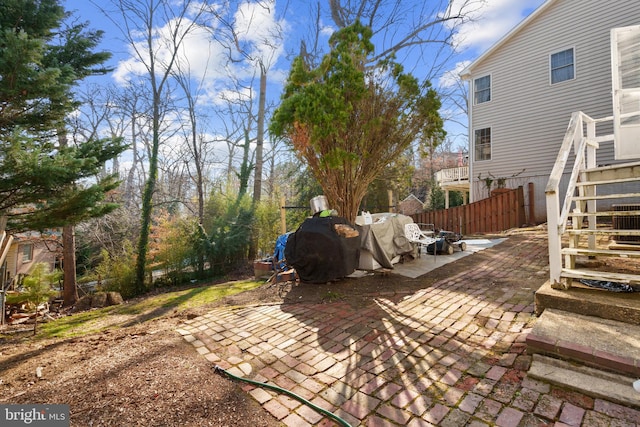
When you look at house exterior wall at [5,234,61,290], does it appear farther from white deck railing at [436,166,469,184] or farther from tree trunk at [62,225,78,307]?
white deck railing at [436,166,469,184]

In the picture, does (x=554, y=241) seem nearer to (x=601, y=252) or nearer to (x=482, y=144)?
(x=601, y=252)

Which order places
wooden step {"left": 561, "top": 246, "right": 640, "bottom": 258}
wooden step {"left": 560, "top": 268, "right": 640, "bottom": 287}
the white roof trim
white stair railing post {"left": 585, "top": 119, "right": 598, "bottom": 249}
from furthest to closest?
the white roof trim
white stair railing post {"left": 585, "top": 119, "right": 598, "bottom": 249}
wooden step {"left": 561, "top": 246, "right": 640, "bottom": 258}
wooden step {"left": 560, "top": 268, "right": 640, "bottom": 287}

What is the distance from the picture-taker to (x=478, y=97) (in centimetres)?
1216

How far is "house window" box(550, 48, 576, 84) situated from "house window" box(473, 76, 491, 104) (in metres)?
2.07

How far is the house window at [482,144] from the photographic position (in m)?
11.9

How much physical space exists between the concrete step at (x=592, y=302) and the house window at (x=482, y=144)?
1060 cm

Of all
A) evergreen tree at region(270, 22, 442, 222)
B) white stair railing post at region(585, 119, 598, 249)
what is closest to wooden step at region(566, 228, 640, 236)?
white stair railing post at region(585, 119, 598, 249)

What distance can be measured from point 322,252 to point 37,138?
5.66 m

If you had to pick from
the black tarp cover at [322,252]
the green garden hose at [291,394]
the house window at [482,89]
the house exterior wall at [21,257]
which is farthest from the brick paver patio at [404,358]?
the house exterior wall at [21,257]

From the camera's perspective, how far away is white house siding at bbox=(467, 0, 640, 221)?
9.39 meters

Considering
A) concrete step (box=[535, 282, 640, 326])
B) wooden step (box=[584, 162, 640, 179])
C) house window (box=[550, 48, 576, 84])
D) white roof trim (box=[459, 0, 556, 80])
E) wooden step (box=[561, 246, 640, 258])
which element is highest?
white roof trim (box=[459, 0, 556, 80])

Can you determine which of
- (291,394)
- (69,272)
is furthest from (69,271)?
(291,394)

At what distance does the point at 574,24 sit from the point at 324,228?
1250 centimetres

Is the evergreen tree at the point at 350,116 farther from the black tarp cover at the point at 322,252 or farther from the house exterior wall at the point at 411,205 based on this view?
the house exterior wall at the point at 411,205
